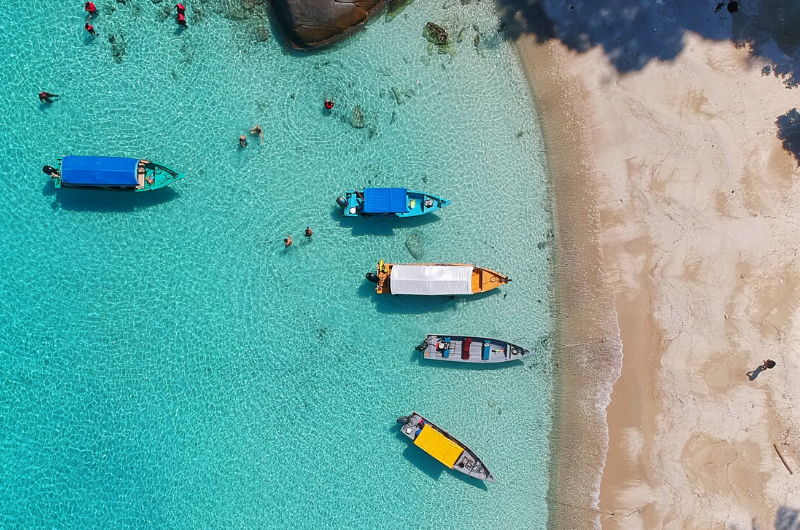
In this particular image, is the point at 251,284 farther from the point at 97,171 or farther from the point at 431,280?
the point at 431,280

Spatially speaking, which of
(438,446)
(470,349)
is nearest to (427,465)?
(438,446)

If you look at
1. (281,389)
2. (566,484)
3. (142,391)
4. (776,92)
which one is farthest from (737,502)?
(142,391)

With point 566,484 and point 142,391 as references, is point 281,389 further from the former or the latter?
point 566,484

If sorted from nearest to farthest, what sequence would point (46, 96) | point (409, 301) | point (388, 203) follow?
point (388, 203) → point (46, 96) → point (409, 301)

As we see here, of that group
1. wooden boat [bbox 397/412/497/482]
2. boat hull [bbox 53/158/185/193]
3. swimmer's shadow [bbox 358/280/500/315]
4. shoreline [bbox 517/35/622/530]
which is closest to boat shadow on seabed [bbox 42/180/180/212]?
boat hull [bbox 53/158/185/193]

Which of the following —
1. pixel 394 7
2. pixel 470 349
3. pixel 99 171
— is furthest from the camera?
pixel 394 7

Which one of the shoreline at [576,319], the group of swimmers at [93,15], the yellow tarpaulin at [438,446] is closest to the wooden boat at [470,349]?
the shoreline at [576,319]

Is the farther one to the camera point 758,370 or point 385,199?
point 758,370

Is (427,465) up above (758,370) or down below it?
below
